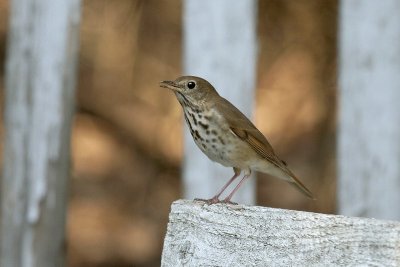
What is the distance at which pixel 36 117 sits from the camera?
478 centimetres

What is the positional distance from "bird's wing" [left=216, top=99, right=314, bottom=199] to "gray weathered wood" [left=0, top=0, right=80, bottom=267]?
80 centimetres

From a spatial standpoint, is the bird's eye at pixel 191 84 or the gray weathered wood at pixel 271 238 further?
the bird's eye at pixel 191 84

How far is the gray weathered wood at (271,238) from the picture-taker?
2.28 m

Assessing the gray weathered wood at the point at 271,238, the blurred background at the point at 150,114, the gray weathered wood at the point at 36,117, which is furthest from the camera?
the blurred background at the point at 150,114

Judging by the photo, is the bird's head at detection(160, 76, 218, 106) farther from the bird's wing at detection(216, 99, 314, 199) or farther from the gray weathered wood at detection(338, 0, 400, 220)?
the gray weathered wood at detection(338, 0, 400, 220)

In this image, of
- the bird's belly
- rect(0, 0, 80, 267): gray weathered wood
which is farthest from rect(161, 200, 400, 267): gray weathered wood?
rect(0, 0, 80, 267): gray weathered wood

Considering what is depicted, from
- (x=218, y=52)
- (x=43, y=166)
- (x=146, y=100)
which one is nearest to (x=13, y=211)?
(x=43, y=166)

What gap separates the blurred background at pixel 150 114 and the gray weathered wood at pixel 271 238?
608 centimetres

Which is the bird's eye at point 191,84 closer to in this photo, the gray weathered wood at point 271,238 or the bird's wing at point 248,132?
the bird's wing at point 248,132

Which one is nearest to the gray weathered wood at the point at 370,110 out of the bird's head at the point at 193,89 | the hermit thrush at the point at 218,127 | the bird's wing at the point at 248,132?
the bird's wing at the point at 248,132

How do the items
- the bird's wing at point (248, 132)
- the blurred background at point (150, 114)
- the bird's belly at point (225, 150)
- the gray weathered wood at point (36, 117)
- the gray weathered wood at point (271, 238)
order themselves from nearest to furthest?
the gray weathered wood at point (271, 238) → the bird's belly at point (225, 150) → the bird's wing at point (248, 132) → the gray weathered wood at point (36, 117) → the blurred background at point (150, 114)

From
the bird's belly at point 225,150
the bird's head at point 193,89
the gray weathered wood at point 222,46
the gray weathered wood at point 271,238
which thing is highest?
the gray weathered wood at point 222,46

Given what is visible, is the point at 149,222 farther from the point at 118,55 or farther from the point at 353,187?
the point at 353,187

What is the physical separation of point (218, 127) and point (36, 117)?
868mm
